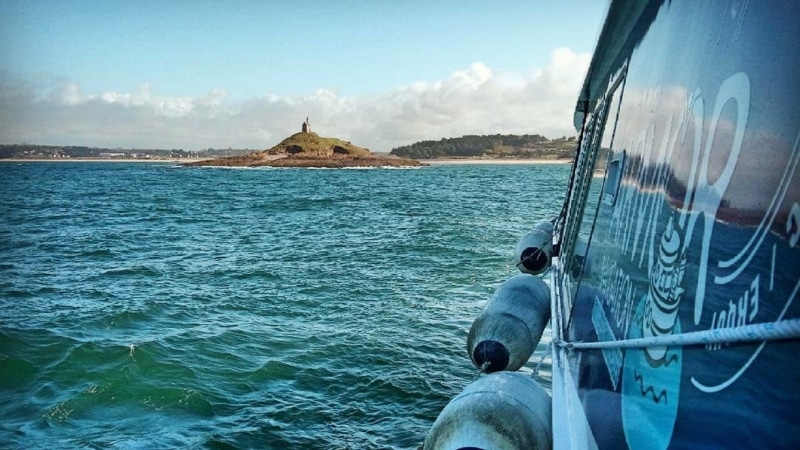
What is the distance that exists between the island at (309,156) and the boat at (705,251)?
527 feet

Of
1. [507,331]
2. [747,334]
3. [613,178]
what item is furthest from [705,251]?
[507,331]

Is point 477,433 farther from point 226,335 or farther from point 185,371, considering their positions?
point 226,335

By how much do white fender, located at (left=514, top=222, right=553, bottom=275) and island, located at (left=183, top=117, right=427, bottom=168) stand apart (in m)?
151

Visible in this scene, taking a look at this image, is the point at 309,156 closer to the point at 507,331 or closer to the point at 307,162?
the point at 307,162

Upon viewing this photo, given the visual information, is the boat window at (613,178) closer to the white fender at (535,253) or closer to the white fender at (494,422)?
the white fender at (494,422)

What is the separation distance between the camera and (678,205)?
2.43 m

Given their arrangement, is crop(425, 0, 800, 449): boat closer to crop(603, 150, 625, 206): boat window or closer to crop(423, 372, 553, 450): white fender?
crop(423, 372, 553, 450): white fender

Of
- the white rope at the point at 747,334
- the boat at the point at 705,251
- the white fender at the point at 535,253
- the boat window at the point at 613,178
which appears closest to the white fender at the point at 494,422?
the boat at the point at 705,251

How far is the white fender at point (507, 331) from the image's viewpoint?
6.93 m

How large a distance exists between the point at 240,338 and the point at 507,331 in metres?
7.06

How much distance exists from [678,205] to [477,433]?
2.21 m

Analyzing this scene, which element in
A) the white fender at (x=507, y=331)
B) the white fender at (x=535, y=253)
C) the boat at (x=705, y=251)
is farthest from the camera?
the white fender at (x=535, y=253)

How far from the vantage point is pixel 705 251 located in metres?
1.99

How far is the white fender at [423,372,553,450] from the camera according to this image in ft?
12.8
